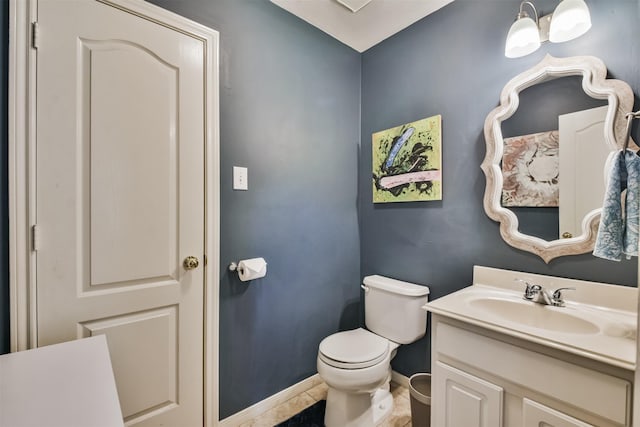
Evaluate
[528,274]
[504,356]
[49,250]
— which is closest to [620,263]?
[528,274]

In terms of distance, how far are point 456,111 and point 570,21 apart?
56cm

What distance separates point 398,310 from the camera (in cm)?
167

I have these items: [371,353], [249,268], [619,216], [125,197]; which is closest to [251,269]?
[249,268]

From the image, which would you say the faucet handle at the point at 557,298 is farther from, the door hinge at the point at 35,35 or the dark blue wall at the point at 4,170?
the door hinge at the point at 35,35

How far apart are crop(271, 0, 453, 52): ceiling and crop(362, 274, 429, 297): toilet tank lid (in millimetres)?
1675

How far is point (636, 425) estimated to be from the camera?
2.31 ft

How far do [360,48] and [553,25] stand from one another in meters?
1.23

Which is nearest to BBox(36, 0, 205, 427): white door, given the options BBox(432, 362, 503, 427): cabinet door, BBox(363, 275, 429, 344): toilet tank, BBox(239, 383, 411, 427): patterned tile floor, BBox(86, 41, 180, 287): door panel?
BBox(86, 41, 180, 287): door panel

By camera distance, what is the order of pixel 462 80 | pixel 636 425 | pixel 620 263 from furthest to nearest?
pixel 462 80, pixel 620 263, pixel 636 425

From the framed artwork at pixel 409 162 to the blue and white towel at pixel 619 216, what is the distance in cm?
76

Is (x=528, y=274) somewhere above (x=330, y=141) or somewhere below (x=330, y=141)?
below

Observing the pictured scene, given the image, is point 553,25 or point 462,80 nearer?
point 553,25

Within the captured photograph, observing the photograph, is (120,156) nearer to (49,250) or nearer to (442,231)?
(49,250)

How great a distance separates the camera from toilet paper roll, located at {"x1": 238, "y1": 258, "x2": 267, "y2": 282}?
148 centimetres
